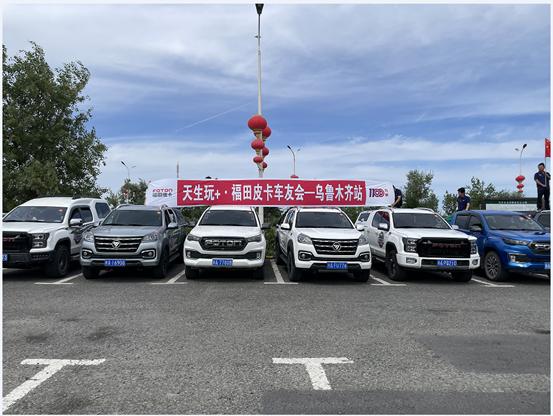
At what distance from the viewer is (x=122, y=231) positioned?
1064 cm

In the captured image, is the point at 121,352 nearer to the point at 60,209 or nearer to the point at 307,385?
the point at 307,385

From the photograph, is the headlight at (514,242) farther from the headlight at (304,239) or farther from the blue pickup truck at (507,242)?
the headlight at (304,239)

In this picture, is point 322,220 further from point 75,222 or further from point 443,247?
point 75,222

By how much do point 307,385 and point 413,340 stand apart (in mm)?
2195

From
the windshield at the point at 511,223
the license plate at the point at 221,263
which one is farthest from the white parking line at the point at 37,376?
the windshield at the point at 511,223

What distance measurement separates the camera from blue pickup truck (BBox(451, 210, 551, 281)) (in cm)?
1048

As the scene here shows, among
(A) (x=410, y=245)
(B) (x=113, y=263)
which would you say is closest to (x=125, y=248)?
(B) (x=113, y=263)

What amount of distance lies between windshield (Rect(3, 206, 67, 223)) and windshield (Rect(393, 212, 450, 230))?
920 cm

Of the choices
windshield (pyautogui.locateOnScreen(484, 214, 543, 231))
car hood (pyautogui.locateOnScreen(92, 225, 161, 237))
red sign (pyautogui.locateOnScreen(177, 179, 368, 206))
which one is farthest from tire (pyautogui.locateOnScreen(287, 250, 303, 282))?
red sign (pyautogui.locateOnScreen(177, 179, 368, 206))

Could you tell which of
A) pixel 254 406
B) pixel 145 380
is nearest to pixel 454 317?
pixel 254 406

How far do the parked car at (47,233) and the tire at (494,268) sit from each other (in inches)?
433

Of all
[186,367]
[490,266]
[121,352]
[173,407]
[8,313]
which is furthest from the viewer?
[490,266]

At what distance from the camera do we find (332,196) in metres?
16.5

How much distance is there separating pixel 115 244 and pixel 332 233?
5256mm
